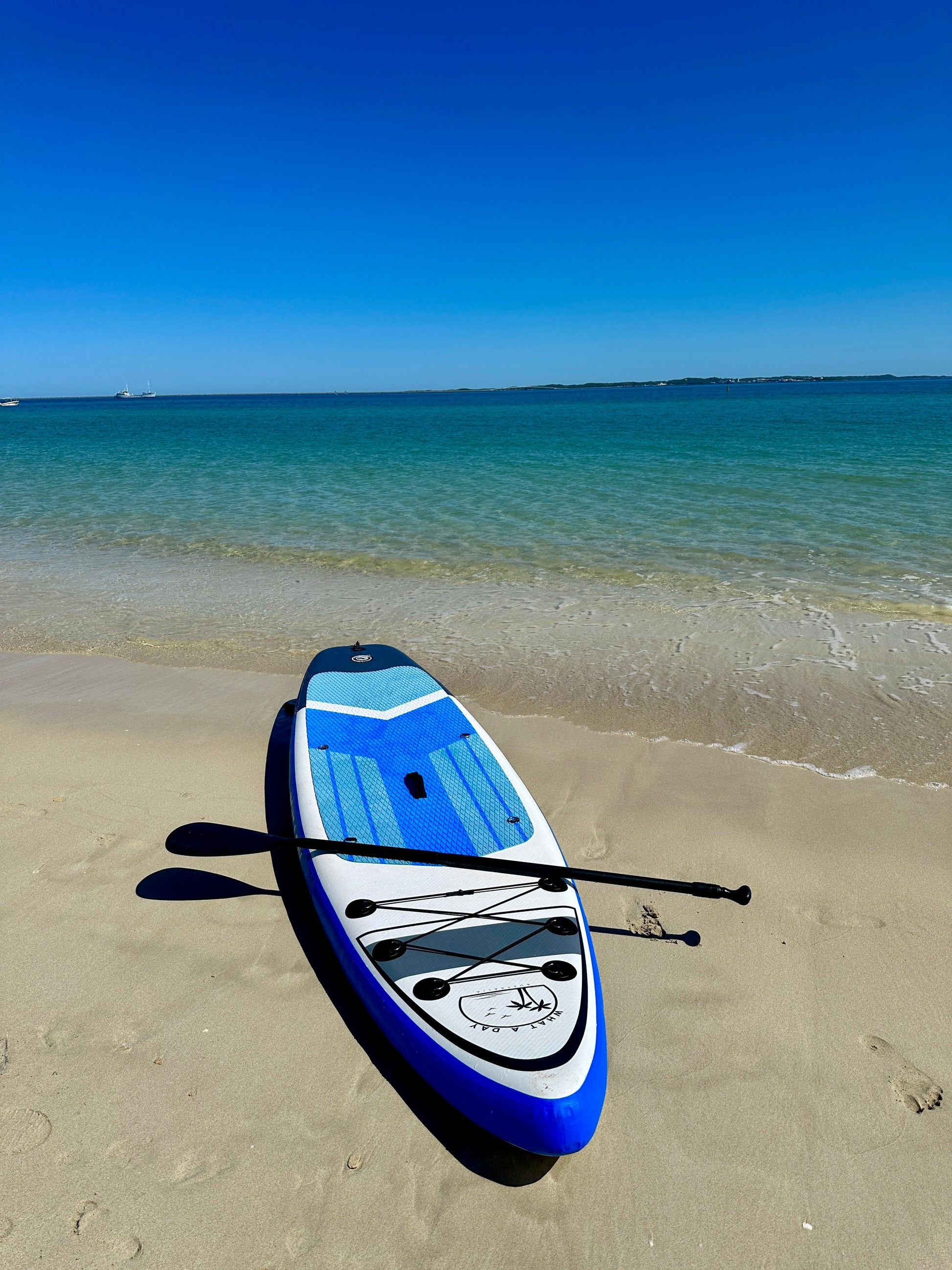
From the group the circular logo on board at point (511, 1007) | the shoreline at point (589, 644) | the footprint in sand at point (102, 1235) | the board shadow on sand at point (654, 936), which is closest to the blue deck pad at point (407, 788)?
the board shadow on sand at point (654, 936)

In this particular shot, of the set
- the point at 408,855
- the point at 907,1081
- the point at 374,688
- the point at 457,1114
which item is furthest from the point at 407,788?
the point at 907,1081

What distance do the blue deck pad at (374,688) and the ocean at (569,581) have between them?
1038 mm

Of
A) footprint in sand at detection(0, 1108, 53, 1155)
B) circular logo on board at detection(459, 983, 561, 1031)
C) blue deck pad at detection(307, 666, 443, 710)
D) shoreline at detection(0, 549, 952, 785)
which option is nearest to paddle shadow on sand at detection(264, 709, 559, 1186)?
circular logo on board at detection(459, 983, 561, 1031)

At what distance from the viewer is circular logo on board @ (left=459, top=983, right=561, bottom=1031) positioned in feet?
9.45

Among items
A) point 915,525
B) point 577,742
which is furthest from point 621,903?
point 915,525

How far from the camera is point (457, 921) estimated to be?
339 centimetres

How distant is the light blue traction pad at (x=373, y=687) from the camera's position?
18.2 ft

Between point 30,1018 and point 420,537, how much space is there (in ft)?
36.4

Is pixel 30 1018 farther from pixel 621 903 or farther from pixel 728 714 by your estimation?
pixel 728 714

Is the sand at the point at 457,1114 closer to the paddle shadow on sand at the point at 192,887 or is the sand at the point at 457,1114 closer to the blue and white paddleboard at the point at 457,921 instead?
the paddle shadow on sand at the point at 192,887

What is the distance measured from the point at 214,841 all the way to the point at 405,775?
4.00 ft

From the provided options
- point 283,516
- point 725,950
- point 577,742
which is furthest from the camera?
point 283,516

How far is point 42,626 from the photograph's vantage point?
29.2ft

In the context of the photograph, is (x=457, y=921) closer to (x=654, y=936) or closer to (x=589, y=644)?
(x=654, y=936)
